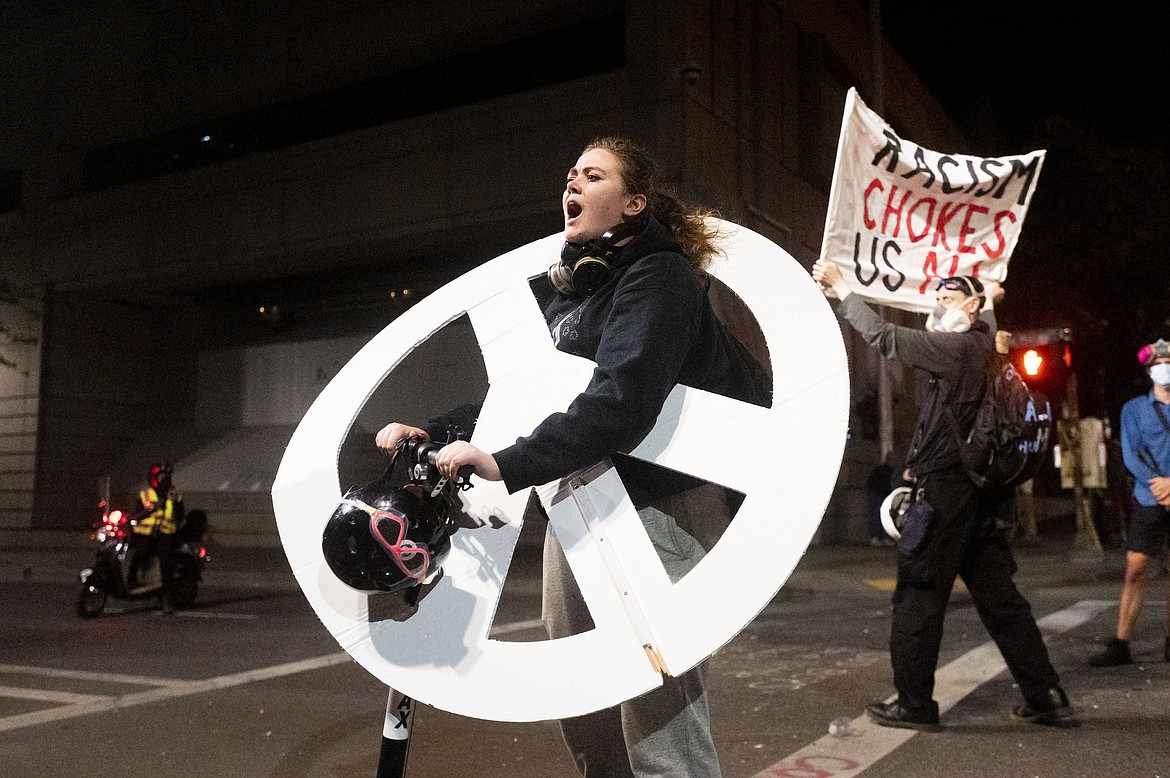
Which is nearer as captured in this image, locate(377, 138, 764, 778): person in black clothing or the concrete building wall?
locate(377, 138, 764, 778): person in black clothing

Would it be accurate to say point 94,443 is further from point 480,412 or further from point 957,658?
point 480,412

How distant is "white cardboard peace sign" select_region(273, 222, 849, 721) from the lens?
193 centimetres

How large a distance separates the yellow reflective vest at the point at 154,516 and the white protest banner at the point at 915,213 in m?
7.68

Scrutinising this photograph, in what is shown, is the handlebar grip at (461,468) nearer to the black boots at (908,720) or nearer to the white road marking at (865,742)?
the white road marking at (865,742)

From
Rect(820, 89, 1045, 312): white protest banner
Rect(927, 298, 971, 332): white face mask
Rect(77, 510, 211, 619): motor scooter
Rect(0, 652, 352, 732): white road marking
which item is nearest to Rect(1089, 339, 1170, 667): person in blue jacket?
Rect(820, 89, 1045, 312): white protest banner

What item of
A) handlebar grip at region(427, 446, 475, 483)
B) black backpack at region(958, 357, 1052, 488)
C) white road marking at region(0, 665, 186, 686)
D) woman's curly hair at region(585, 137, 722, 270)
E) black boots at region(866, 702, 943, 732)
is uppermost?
woman's curly hair at region(585, 137, 722, 270)

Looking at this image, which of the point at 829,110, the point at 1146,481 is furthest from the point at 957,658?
the point at 829,110

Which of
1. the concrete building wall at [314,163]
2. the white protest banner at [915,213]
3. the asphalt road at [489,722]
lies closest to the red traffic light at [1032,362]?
the concrete building wall at [314,163]

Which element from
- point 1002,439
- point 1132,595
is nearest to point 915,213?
point 1002,439

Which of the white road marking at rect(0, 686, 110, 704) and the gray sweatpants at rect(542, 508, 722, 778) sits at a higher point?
the gray sweatpants at rect(542, 508, 722, 778)

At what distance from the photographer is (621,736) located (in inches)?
93.6

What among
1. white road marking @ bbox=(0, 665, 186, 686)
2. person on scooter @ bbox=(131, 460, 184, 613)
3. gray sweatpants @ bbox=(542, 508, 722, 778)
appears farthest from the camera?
person on scooter @ bbox=(131, 460, 184, 613)

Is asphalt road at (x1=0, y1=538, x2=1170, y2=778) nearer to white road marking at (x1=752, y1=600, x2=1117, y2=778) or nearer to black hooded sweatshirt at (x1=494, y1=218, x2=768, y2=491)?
white road marking at (x1=752, y1=600, x2=1117, y2=778)

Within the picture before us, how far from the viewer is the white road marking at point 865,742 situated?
12.7ft
